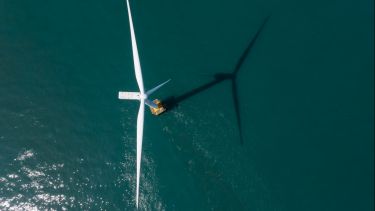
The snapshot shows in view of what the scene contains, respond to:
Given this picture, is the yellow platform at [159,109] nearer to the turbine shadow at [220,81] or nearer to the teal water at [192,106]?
the turbine shadow at [220,81]

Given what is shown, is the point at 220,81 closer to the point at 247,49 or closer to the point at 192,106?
the point at 192,106

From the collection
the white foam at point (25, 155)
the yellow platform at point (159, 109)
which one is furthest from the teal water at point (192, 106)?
the yellow platform at point (159, 109)

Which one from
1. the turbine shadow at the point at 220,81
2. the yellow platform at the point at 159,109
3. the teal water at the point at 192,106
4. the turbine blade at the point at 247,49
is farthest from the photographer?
the turbine blade at the point at 247,49

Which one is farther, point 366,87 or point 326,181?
point 366,87

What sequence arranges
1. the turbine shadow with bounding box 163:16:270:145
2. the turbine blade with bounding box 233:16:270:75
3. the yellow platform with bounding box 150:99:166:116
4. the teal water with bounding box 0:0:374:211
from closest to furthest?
1. the teal water with bounding box 0:0:374:211
2. the yellow platform with bounding box 150:99:166:116
3. the turbine shadow with bounding box 163:16:270:145
4. the turbine blade with bounding box 233:16:270:75

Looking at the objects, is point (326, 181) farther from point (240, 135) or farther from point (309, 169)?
point (240, 135)

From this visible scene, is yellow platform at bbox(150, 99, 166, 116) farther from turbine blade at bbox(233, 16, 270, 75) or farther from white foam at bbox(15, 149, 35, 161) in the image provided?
white foam at bbox(15, 149, 35, 161)

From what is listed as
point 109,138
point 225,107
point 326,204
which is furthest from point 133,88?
point 326,204

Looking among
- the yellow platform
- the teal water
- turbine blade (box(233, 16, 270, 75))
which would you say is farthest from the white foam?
turbine blade (box(233, 16, 270, 75))
